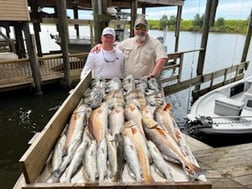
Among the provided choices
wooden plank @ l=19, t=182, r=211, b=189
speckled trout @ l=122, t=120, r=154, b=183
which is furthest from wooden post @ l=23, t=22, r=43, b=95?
wooden plank @ l=19, t=182, r=211, b=189

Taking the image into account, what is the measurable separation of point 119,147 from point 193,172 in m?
0.44

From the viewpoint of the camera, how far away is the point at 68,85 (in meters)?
8.34

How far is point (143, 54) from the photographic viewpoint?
2.92m

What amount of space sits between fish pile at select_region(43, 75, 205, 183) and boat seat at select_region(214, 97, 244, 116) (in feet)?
10.6

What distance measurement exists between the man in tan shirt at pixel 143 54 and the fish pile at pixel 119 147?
1163 mm

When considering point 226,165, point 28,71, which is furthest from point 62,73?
point 226,165

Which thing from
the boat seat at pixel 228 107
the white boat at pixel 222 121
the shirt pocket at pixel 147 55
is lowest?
the white boat at pixel 222 121

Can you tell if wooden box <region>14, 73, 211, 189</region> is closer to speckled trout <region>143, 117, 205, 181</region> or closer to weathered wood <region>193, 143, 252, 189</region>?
speckled trout <region>143, 117, 205, 181</region>

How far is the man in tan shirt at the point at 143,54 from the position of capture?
2.82 m

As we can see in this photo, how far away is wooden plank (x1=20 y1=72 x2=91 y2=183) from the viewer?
1002mm

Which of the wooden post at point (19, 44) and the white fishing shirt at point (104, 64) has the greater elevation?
the white fishing shirt at point (104, 64)

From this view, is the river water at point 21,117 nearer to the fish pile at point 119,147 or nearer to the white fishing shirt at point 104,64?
the white fishing shirt at point 104,64

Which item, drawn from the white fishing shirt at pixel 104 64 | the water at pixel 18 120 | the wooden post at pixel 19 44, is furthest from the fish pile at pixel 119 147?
the wooden post at pixel 19 44

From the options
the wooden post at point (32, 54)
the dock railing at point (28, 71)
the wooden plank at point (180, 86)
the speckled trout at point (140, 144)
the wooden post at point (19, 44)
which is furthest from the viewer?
the wooden post at point (19, 44)
